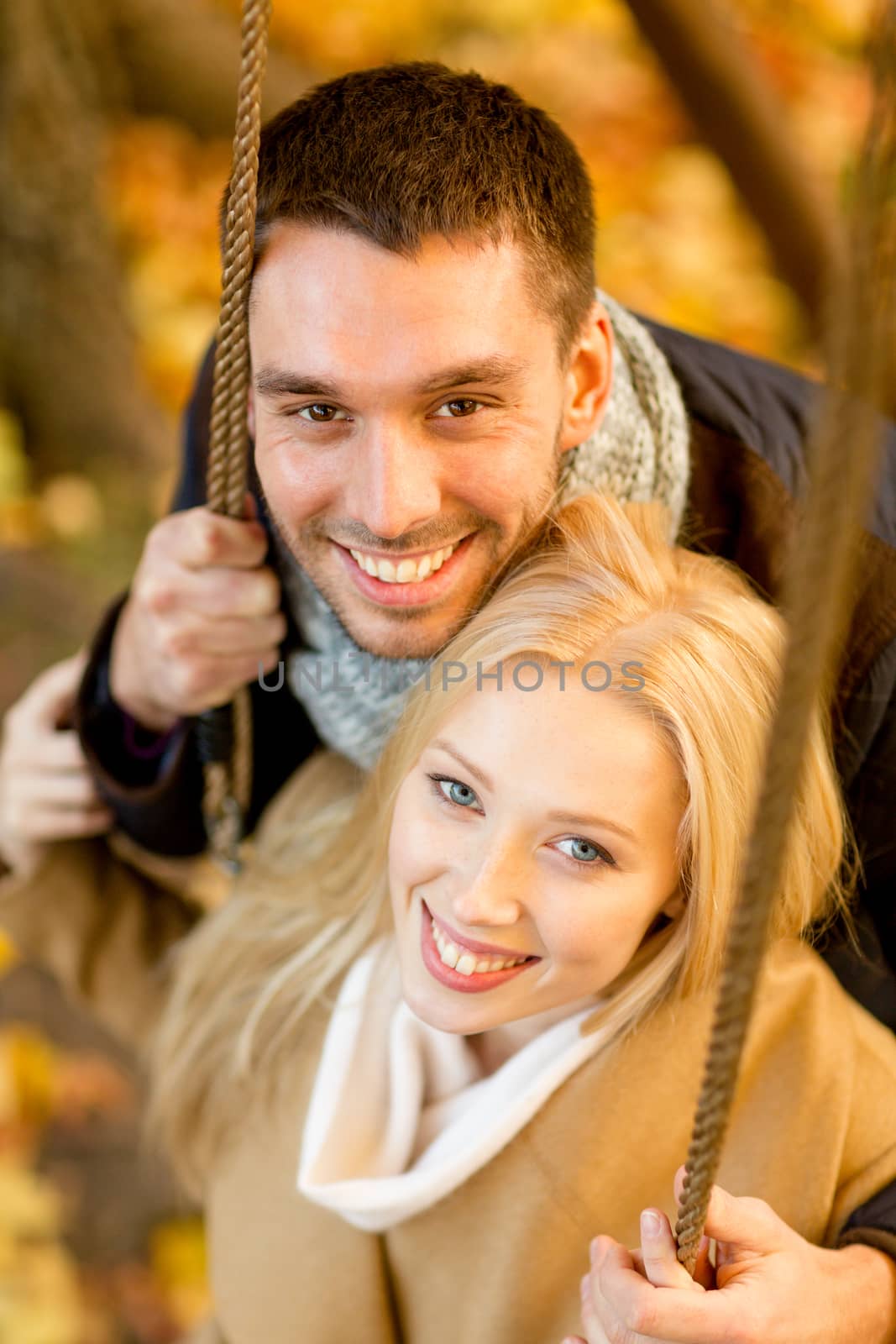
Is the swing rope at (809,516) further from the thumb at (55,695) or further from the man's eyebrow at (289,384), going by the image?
the thumb at (55,695)

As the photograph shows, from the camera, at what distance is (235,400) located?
84cm

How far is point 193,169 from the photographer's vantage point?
215 cm

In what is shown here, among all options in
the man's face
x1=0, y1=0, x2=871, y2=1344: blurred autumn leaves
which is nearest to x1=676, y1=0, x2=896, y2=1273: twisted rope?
the man's face

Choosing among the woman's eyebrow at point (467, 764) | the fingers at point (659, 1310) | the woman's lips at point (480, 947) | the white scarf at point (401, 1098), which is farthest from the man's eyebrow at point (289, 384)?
the fingers at point (659, 1310)

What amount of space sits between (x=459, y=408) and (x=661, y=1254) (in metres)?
0.52

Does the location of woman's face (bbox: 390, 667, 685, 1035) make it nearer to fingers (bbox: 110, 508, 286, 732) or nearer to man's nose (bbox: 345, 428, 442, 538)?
man's nose (bbox: 345, 428, 442, 538)

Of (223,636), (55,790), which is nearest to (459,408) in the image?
(223,636)

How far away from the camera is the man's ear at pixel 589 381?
0.87 meters

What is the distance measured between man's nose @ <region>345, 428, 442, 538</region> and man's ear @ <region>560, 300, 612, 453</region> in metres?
0.12

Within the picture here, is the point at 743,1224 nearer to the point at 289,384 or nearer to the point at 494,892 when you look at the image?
the point at 494,892

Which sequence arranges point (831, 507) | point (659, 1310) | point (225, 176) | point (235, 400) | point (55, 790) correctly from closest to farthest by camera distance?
point (831, 507)
point (659, 1310)
point (235, 400)
point (55, 790)
point (225, 176)

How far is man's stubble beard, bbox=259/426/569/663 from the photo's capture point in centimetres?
86

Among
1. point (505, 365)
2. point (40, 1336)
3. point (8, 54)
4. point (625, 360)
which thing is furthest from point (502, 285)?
point (40, 1336)

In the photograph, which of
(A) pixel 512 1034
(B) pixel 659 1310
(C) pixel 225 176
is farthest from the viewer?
(C) pixel 225 176
